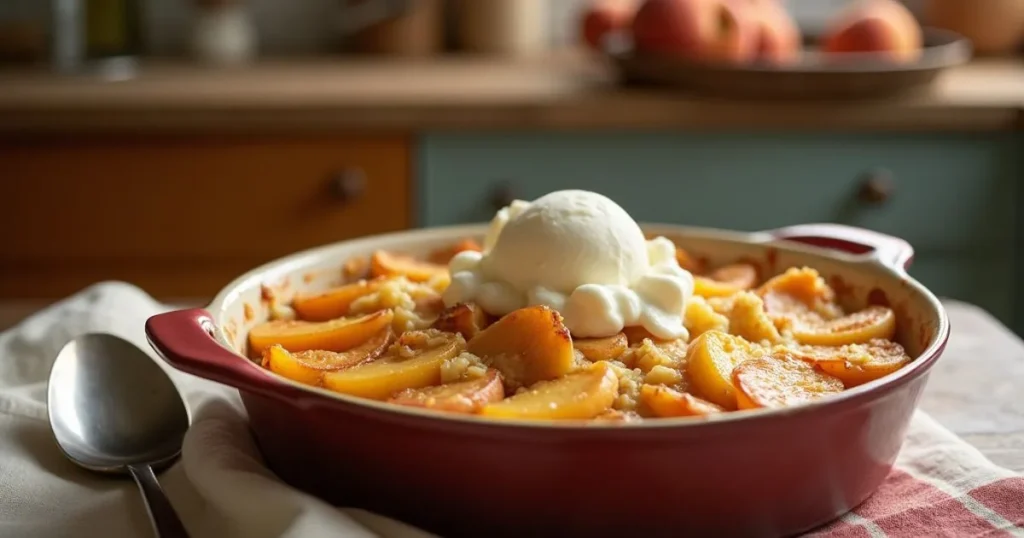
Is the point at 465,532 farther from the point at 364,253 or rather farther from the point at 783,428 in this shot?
the point at 364,253

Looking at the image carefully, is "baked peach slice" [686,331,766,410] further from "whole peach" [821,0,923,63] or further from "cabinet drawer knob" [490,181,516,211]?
"whole peach" [821,0,923,63]

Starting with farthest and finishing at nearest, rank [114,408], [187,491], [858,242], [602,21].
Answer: [602,21], [858,242], [114,408], [187,491]

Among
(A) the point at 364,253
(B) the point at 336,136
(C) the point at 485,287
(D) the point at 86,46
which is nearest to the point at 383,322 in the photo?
(C) the point at 485,287

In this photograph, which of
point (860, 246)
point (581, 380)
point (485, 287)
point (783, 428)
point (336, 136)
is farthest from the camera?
point (336, 136)

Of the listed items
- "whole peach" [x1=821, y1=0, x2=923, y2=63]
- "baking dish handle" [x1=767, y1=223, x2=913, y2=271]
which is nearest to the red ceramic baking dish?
"baking dish handle" [x1=767, y1=223, x2=913, y2=271]

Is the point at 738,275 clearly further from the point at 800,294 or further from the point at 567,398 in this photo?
the point at 567,398

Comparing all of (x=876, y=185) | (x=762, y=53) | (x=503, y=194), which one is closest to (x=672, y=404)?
(x=503, y=194)

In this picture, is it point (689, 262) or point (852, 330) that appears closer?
point (852, 330)

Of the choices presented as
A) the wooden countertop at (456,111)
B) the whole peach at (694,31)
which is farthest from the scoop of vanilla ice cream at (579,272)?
the whole peach at (694,31)

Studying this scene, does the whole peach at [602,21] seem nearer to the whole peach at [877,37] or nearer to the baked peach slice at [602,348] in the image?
the whole peach at [877,37]
